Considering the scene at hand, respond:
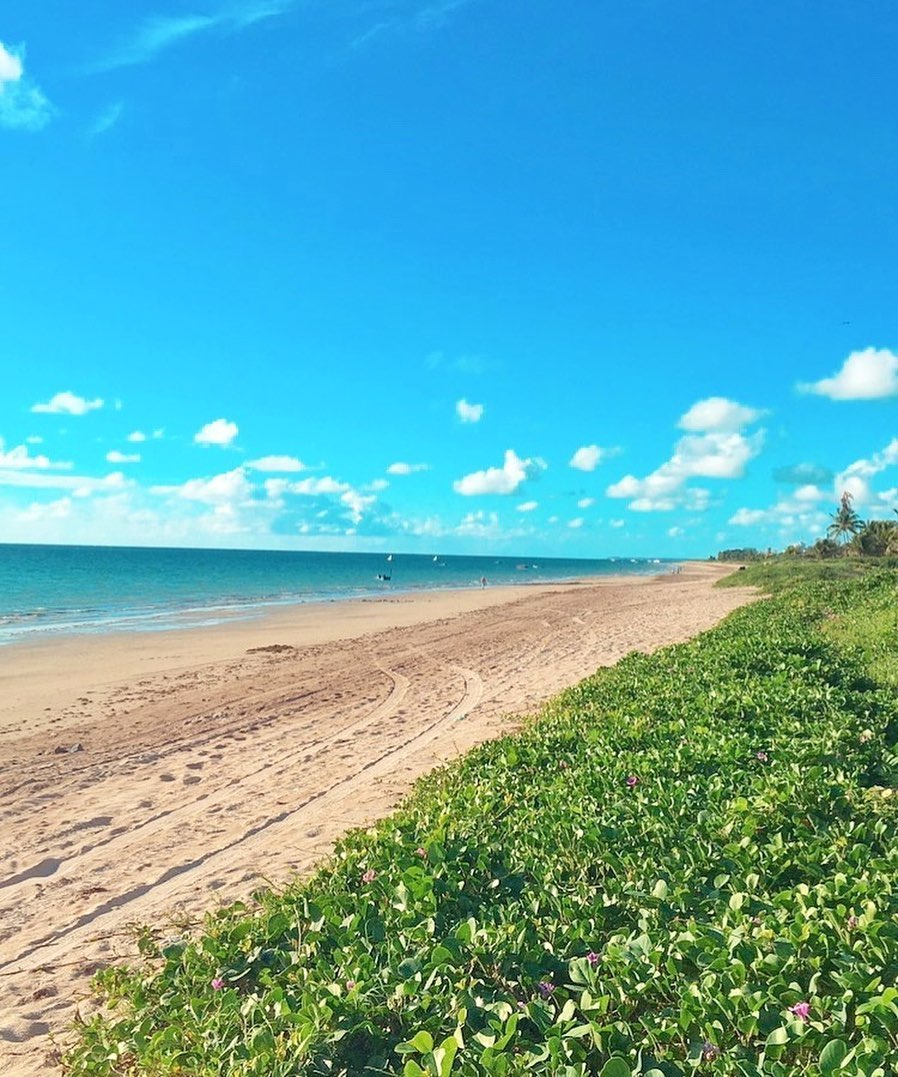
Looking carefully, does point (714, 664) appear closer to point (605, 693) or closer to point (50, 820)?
point (605, 693)

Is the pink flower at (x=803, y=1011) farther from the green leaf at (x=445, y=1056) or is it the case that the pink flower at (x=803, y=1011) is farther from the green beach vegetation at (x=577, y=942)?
the green leaf at (x=445, y=1056)

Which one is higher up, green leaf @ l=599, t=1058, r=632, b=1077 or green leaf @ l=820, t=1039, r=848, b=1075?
green leaf @ l=820, t=1039, r=848, b=1075

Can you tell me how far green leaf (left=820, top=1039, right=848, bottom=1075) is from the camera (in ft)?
7.93

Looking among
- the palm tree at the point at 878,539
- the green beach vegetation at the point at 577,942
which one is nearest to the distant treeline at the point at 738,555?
the palm tree at the point at 878,539

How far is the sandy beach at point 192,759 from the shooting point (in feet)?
17.8

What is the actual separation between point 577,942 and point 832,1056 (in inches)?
51.1

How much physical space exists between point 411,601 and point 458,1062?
4167 cm

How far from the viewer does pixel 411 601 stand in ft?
146

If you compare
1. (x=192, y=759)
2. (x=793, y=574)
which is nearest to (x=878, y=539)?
(x=793, y=574)

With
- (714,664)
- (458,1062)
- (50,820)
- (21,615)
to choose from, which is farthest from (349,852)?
(21,615)

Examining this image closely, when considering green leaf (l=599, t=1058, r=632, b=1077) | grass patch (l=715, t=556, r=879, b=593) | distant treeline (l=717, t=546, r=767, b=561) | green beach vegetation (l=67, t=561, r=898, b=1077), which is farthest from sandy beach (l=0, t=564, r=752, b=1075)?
distant treeline (l=717, t=546, r=767, b=561)

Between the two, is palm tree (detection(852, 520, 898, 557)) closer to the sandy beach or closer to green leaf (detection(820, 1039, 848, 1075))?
the sandy beach

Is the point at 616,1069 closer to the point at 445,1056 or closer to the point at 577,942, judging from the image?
the point at 445,1056

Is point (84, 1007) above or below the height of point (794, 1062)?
below
